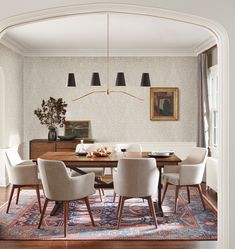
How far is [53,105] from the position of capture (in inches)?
319

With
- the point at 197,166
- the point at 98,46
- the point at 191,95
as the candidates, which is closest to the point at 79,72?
the point at 98,46

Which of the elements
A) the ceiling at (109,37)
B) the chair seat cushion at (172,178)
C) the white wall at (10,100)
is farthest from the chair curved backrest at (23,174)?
the white wall at (10,100)

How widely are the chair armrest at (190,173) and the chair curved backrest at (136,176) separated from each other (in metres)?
0.76

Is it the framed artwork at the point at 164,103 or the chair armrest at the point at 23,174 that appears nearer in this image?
the chair armrest at the point at 23,174

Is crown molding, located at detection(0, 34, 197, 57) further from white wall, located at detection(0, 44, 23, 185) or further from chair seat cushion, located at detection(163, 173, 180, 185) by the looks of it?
chair seat cushion, located at detection(163, 173, 180, 185)

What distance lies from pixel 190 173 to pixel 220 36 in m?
2.32

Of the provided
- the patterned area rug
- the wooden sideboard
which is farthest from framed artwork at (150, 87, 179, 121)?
the patterned area rug

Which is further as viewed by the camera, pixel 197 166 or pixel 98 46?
pixel 98 46

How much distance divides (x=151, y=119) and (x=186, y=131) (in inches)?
30.6

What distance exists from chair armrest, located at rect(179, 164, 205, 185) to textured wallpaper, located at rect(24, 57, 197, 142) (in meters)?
2.88

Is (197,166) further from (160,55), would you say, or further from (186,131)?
(160,55)

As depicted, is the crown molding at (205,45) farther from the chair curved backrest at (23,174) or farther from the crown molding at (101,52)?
the chair curved backrest at (23,174)

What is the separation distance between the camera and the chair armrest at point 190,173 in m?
5.30

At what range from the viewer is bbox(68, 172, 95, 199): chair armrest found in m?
4.48
